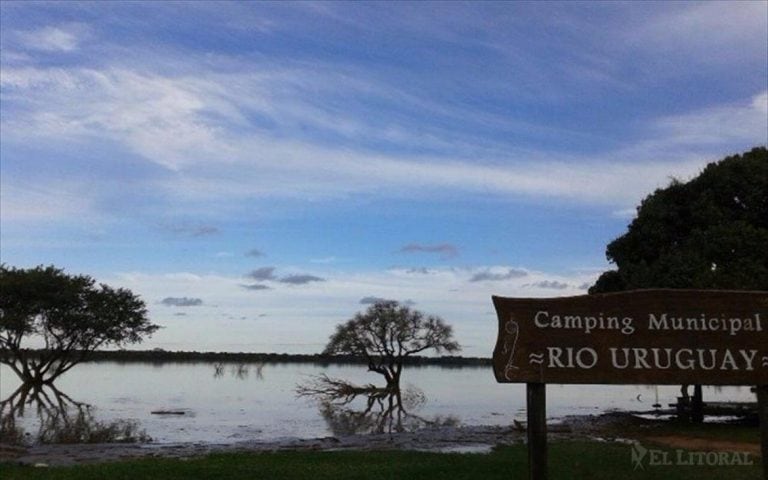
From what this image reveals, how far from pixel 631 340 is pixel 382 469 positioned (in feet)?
23.1

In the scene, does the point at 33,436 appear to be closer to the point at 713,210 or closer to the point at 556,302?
the point at 556,302

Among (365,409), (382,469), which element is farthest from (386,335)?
(382,469)

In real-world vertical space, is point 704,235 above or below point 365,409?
above

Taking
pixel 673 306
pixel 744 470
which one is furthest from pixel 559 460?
pixel 673 306

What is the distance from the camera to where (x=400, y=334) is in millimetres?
67750

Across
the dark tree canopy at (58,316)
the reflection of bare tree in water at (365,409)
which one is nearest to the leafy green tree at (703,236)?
the reflection of bare tree in water at (365,409)

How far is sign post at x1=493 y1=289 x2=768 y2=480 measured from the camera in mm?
9984

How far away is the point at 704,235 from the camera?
96.5ft

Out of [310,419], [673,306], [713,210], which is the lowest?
[310,419]

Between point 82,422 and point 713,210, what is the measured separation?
91.7ft

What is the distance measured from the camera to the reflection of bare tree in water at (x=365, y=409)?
3494 centimetres

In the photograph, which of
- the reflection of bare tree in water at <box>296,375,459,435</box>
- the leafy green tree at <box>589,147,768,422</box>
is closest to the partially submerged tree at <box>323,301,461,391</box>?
the reflection of bare tree in water at <box>296,375,459,435</box>

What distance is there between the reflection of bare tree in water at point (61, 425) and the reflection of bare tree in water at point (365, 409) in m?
8.57

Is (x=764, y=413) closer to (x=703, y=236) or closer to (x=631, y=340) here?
(x=631, y=340)
